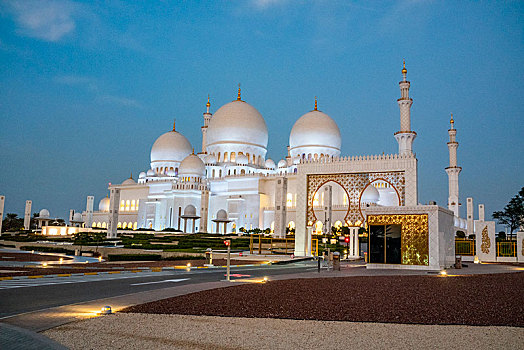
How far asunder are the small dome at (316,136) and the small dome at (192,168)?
12048 mm

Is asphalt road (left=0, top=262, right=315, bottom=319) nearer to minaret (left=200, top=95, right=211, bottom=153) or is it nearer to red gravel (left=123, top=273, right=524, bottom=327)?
red gravel (left=123, top=273, right=524, bottom=327)

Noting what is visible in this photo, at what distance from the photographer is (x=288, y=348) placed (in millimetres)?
4957

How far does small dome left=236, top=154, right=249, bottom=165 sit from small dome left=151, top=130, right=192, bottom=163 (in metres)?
13.2

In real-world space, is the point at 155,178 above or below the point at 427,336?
above

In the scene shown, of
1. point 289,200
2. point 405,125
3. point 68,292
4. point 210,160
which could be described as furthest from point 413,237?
point 210,160

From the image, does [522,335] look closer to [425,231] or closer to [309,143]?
[425,231]

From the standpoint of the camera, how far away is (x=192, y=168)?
56.9m

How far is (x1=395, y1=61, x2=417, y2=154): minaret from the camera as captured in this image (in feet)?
112

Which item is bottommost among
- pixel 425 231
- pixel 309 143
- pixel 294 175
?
pixel 425 231

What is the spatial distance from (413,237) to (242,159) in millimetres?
39123

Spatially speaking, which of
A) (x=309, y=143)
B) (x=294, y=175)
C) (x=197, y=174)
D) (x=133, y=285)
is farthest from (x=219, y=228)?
(x=133, y=285)

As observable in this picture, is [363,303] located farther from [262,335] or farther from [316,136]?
[316,136]

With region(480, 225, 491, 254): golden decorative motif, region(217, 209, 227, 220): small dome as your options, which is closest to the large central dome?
region(217, 209, 227, 220): small dome

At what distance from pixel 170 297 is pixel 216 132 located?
5140 cm
